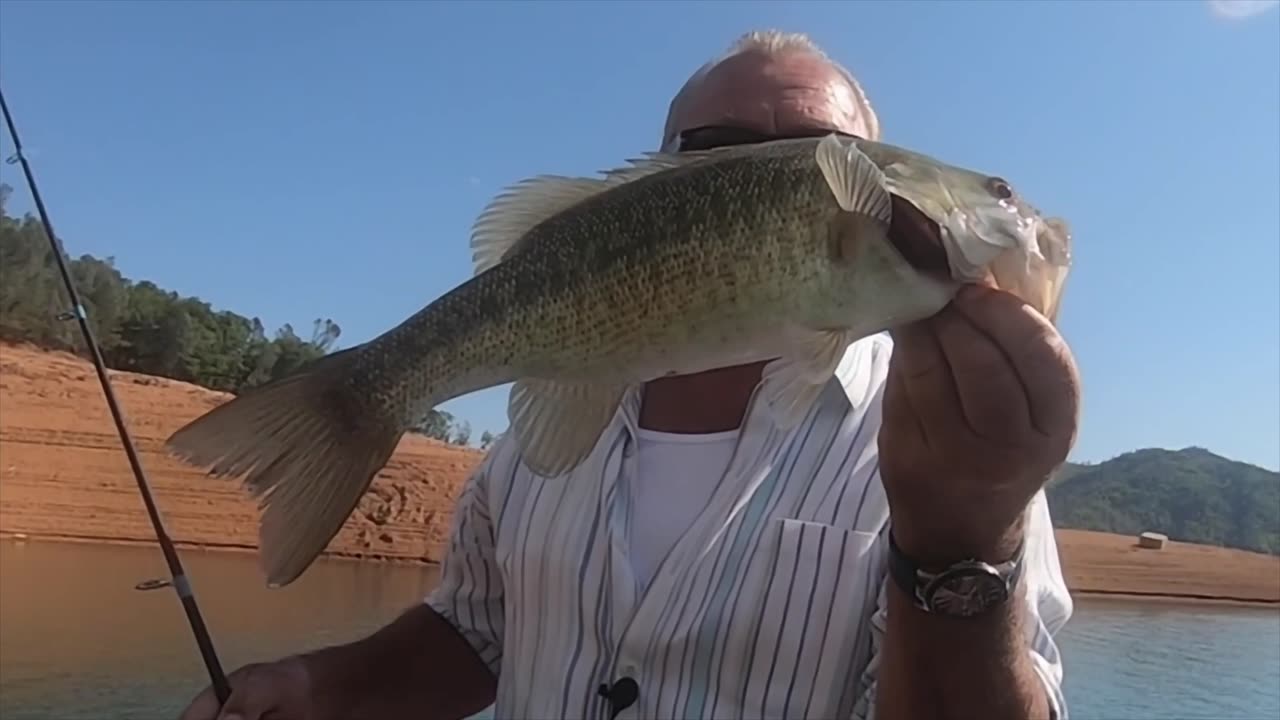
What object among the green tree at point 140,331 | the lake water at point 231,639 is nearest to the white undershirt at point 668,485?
the lake water at point 231,639

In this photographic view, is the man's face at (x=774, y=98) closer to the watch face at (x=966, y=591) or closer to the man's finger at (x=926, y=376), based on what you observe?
the man's finger at (x=926, y=376)

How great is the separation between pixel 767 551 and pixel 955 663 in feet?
1.53

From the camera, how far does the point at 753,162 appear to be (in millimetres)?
1862

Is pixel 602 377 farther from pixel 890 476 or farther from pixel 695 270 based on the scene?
pixel 890 476

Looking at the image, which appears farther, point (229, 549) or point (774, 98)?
point (229, 549)

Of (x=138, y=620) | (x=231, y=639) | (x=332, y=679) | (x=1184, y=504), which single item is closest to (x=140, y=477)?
(x=332, y=679)

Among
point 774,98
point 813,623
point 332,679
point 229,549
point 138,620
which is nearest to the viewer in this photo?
point 813,623

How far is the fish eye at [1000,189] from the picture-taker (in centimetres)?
184

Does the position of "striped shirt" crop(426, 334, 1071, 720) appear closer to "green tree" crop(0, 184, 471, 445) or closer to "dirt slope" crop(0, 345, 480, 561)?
"dirt slope" crop(0, 345, 480, 561)

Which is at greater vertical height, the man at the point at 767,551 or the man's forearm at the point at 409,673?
the man at the point at 767,551

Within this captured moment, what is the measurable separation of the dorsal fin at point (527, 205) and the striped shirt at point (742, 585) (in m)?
0.61

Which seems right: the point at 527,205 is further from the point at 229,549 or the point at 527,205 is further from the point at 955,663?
the point at 229,549

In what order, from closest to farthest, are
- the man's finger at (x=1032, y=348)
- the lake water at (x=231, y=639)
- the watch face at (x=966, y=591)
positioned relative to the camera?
the man's finger at (x=1032, y=348) < the watch face at (x=966, y=591) < the lake water at (x=231, y=639)

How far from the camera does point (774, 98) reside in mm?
2729
